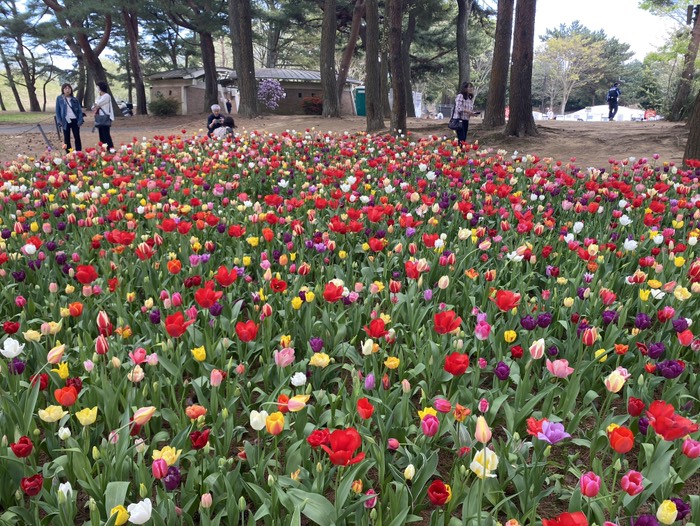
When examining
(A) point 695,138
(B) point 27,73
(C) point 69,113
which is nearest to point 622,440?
(A) point 695,138

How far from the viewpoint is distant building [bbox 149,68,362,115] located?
117ft

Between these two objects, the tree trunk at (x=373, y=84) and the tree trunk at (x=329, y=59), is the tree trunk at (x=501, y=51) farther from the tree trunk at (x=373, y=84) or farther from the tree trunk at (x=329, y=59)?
the tree trunk at (x=329, y=59)

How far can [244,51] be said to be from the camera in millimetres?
19906

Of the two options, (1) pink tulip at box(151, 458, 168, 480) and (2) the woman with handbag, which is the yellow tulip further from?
(2) the woman with handbag

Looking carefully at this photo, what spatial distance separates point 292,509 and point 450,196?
3959 mm

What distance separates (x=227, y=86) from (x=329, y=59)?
58.2 ft

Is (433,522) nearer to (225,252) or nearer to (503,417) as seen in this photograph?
(503,417)

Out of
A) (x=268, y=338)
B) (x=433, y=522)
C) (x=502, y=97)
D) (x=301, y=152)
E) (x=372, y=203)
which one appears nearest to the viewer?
(x=433, y=522)

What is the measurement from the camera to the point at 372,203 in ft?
17.0

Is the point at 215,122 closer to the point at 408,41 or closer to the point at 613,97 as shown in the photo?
the point at 408,41

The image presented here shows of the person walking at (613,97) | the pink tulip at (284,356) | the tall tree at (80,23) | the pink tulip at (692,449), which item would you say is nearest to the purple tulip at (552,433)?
the pink tulip at (692,449)

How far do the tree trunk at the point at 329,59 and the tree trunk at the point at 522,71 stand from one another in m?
9.84

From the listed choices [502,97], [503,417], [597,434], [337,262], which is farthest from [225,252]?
[502,97]

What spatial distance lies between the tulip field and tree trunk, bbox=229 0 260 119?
16.8m
